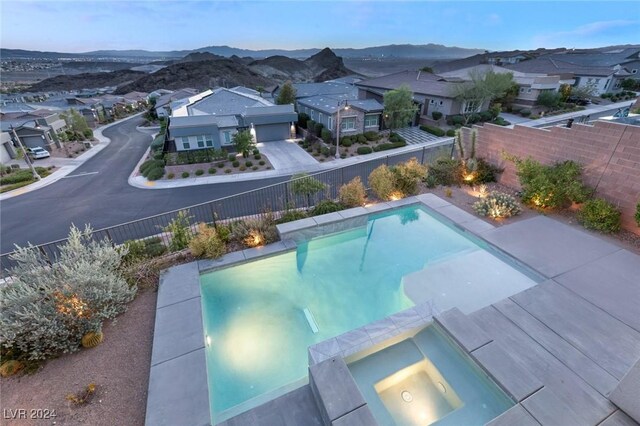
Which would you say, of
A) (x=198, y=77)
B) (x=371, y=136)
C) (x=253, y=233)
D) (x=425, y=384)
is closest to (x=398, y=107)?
(x=371, y=136)

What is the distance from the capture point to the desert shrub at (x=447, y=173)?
13680 millimetres

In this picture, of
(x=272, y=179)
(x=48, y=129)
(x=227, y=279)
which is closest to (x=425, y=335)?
(x=227, y=279)

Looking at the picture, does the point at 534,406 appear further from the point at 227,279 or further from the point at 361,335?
the point at 227,279

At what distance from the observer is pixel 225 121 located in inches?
1053

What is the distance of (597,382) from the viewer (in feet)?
15.6

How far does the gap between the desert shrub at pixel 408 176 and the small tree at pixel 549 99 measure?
3486 centimetres

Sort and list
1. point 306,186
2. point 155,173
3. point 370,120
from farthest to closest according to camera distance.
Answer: point 370,120
point 155,173
point 306,186

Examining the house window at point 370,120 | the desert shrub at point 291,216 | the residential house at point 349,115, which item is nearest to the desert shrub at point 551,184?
the desert shrub at point 291,216

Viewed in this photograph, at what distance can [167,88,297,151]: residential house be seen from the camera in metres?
24.8

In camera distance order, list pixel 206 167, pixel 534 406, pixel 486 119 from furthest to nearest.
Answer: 1. pixel 486 119
2. pixel 206 167
3. pixel 534 406

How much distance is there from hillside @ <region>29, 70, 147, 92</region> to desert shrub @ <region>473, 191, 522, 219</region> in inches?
5249

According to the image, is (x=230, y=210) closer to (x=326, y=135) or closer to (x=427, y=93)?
(x=326, y=135)

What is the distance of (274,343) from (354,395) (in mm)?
2634

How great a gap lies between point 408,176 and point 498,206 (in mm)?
3707
